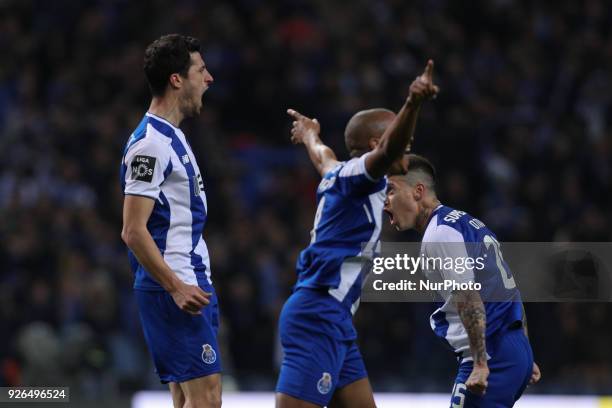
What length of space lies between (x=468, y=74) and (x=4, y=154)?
17.6 ft

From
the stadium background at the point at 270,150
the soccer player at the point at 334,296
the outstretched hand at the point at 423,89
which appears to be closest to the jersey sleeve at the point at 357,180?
the soccer player at the point at 334,296

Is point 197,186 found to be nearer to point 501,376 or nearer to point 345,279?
point 345,279

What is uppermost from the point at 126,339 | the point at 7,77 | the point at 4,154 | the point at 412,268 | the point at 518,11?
the point at 518,11

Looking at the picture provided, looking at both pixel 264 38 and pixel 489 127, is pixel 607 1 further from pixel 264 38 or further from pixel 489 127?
pixel 264 38

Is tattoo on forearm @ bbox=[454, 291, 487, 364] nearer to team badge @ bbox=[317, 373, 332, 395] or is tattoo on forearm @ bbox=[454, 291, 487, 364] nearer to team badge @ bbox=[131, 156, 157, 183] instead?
team badge @ bbox=[317, 373, 332, 395]

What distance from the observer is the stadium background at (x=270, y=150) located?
10.6 meters

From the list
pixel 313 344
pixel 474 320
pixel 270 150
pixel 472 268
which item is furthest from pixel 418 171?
pixel 270 150

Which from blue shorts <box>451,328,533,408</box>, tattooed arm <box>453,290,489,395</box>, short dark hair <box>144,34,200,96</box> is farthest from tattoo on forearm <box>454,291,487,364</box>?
short dark hair <box>144,34,200,96</box>

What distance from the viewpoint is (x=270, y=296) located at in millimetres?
11195

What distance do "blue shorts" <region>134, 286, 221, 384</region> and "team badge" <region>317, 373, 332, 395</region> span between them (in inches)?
19.4

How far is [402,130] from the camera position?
4.86 metres

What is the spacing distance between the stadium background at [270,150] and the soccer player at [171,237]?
4494mm

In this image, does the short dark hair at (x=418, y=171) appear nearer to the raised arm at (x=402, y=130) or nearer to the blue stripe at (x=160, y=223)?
the raised arm at (x=402, y=130)

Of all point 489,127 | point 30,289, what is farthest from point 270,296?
point 489,127
